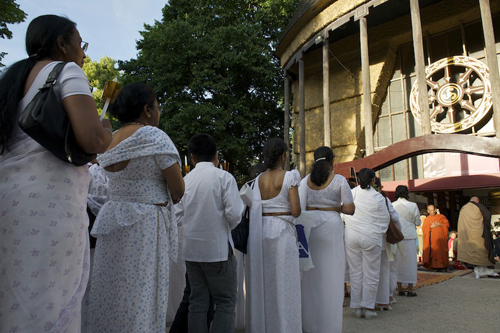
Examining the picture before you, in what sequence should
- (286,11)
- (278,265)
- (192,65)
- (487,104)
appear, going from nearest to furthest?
(278,265), (487,104), (192,65), (286,11)

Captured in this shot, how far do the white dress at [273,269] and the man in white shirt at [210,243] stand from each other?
52cm

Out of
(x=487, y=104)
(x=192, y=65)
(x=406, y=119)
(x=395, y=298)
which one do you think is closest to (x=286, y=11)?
(x=192, y=65)

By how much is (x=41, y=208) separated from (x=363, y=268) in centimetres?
474

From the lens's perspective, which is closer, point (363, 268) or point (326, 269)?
point (326, 269)

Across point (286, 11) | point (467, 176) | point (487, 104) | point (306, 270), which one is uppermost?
point (286, 11)

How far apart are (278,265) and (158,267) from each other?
1.73 metres

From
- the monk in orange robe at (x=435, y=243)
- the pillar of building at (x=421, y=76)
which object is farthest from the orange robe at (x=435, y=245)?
the pillar of building at (x=421, y=76)

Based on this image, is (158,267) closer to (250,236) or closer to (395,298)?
(250,236)

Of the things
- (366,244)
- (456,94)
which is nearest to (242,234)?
(366,244)

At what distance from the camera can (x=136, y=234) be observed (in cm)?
253

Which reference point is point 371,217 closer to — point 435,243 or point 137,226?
point 137,226

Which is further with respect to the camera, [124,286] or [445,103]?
[445,103]

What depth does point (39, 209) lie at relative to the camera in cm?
171

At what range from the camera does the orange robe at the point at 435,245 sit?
34.6 feet
